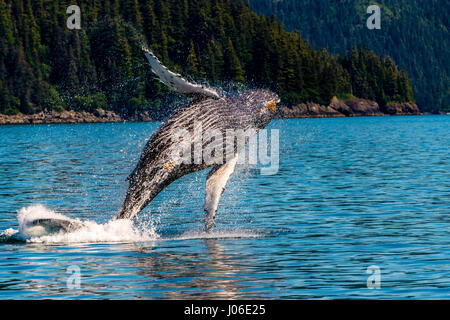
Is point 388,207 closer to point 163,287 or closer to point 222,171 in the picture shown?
point 222,171

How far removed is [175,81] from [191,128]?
1193mm

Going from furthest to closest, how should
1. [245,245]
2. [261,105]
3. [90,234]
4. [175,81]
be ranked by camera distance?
[90,234], [245,245], [261,105], [175,81]

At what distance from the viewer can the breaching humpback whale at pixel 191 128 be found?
18203 millimetres

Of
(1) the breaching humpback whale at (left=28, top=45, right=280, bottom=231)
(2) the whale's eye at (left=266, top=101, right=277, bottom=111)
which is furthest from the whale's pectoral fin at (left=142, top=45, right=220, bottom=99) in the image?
(2) the whale's eye at (left=266, top=101, right=277, bottom=111)

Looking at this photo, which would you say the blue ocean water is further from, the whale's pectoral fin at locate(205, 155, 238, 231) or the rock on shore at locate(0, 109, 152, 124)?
the rock on shore at locate(0, 109, 152, 124)

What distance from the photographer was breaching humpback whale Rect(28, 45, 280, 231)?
18203 mm

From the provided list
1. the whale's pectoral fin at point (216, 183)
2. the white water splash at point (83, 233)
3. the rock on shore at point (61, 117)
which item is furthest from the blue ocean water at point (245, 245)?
the rock on shore at point (61, 117)

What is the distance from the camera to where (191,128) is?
59.8ft

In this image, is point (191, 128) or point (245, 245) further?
point (245, 245)

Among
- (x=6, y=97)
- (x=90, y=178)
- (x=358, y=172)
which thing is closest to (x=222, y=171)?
(x=90, y=178)

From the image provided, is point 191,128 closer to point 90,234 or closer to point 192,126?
point 192,126

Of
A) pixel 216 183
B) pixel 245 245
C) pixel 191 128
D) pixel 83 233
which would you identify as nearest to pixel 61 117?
pixel 83 233

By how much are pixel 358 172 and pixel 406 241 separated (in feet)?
73.5

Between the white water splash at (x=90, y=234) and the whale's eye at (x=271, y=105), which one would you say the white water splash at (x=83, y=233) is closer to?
the white water splash at (x=90, y=234)
